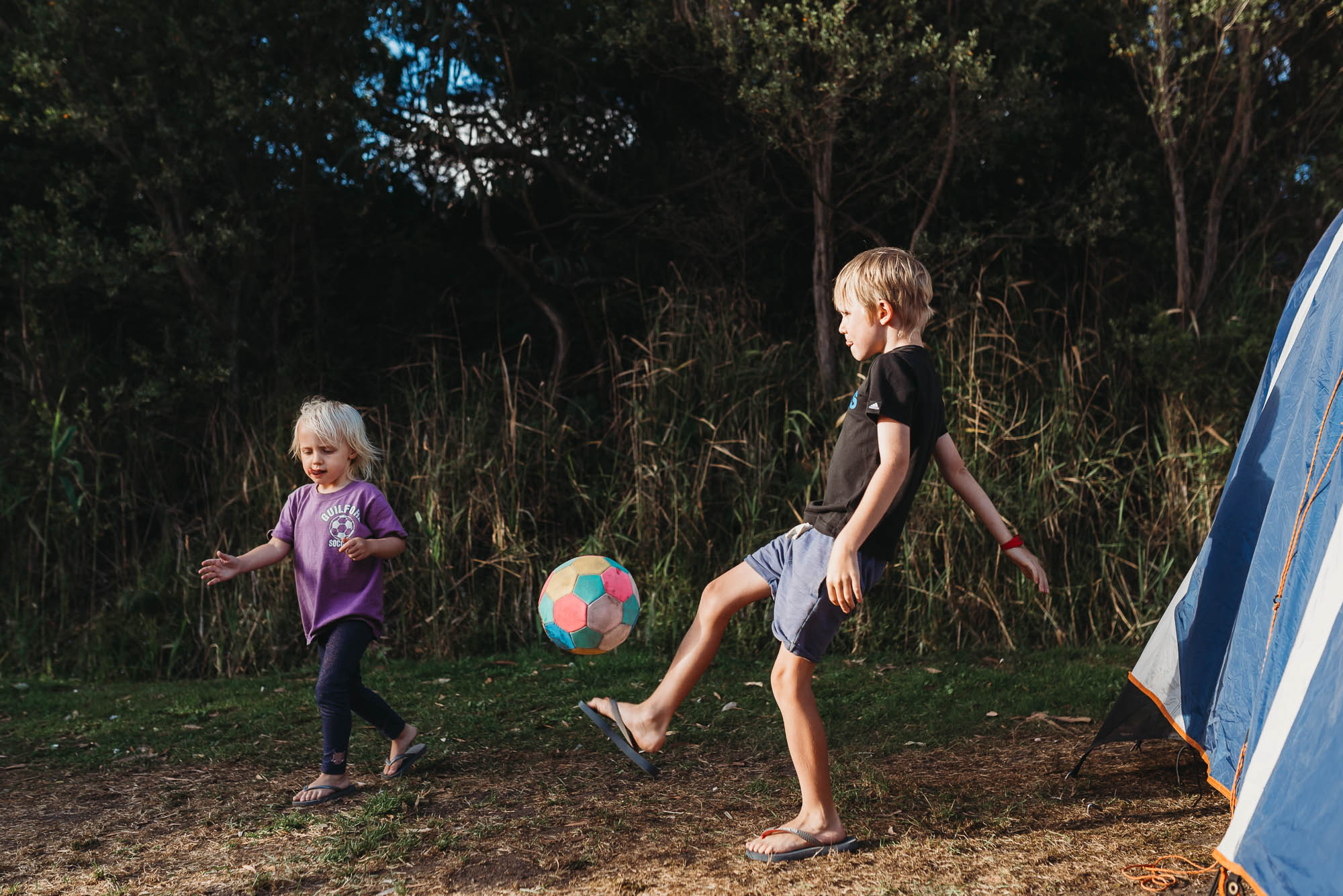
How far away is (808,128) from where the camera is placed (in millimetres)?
6867

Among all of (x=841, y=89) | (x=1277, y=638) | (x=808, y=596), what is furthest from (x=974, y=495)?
(x=841, y=89)

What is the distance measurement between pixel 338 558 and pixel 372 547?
6.4 inches

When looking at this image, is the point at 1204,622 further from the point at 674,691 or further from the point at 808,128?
the point at 808,128

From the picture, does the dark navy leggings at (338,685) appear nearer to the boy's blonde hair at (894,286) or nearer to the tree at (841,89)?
the boy's blonde hair at (894,286)

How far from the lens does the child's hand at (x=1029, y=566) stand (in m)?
3.05

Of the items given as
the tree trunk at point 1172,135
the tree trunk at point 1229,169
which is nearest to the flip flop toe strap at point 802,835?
the tree trunk at point 1229,169

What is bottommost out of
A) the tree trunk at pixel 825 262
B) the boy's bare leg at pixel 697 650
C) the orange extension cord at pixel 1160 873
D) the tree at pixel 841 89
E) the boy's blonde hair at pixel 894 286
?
the orange extension cord at pixel 1160 873

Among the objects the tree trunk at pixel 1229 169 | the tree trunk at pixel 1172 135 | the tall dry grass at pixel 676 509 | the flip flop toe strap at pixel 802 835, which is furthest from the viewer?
the tree trunk at pixel 1229 169

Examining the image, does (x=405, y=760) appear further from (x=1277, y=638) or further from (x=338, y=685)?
(x=1277, y=638)

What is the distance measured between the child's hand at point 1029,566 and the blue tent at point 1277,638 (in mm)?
504

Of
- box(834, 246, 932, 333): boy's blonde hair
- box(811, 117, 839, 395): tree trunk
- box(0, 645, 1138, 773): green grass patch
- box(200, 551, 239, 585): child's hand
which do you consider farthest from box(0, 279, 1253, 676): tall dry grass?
box(834, 246, 932, 333): boy's blonde hair

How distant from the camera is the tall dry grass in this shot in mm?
5883

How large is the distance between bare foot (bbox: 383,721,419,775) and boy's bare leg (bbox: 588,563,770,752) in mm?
1057

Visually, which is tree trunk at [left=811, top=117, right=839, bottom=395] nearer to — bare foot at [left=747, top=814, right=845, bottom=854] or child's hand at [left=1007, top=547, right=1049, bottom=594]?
child's hand at [left=1007, top=547, right=1049, bottom=594]
